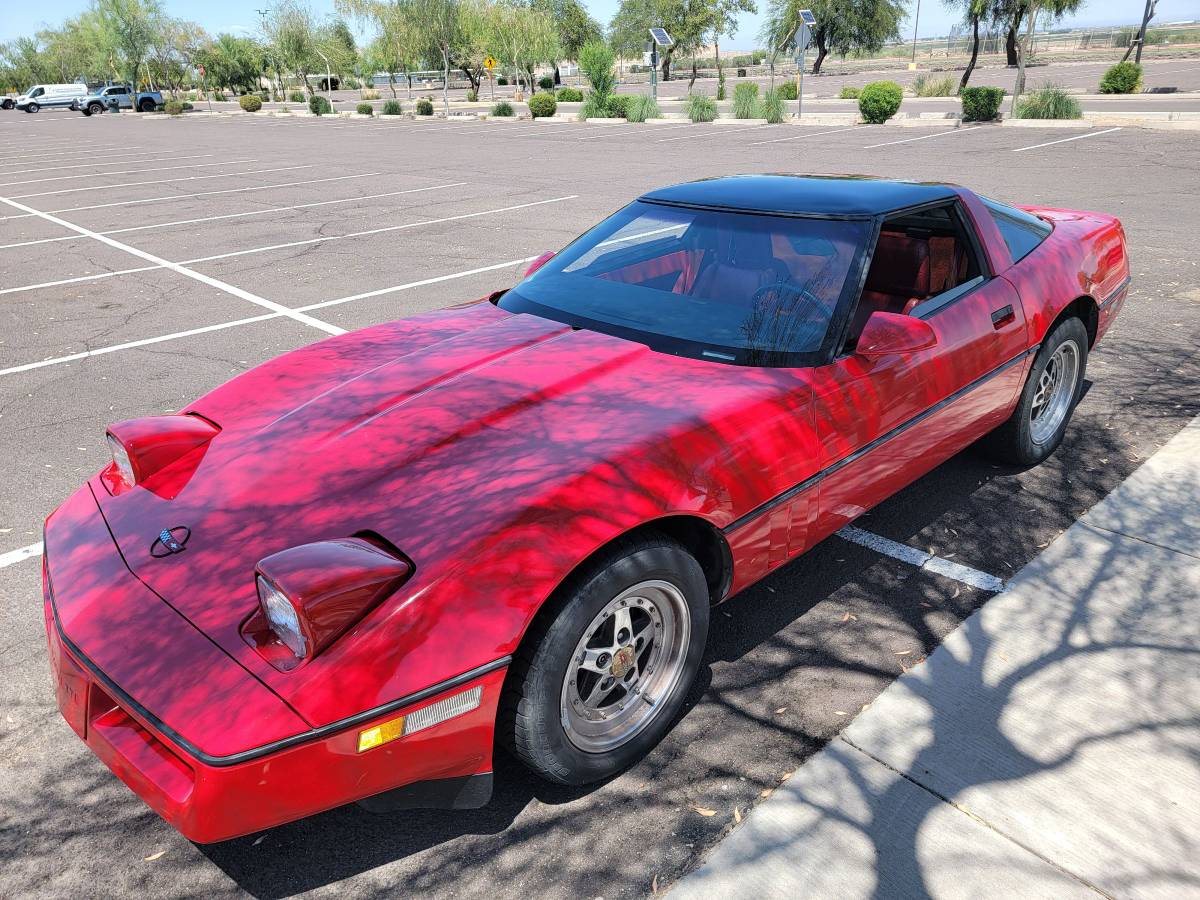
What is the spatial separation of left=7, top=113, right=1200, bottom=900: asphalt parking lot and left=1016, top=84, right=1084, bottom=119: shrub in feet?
18.2

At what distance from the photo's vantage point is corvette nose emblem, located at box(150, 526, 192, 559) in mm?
2387

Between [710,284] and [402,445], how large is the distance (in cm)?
136

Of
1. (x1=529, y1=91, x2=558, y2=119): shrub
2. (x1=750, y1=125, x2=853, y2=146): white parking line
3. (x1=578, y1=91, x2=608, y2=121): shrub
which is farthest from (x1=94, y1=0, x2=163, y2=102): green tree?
(x1=750, y1=125, x2=853, y2=146): white parking line

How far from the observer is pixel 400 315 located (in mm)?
7312

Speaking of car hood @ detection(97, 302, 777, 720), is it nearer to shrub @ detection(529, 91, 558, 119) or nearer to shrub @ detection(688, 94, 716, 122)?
shrub @ detection(688, 94, 716, 122)

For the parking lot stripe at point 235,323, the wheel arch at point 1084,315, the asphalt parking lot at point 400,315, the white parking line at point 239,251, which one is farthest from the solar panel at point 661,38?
the wheel arch at point 1084,315

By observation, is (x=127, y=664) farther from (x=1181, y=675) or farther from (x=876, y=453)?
(x=1181, y=675)

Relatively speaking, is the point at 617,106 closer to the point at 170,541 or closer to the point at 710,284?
the point at 710,284

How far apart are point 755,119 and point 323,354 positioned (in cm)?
2751

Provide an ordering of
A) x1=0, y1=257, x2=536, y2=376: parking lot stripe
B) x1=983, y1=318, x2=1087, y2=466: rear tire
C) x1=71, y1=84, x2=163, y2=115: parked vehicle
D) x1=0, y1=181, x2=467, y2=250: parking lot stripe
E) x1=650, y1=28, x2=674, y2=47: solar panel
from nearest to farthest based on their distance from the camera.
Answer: x1=983, y1=318, x2=1087, y2=466: rear tire, x1=0, y1=257, x2=536, y2=376: parking lot stripe, x1=0, y1=181, x2=467, y2=250: parking lot stripe, x1=650, y1=28, x2=674, y2=47: solar panel, x1=71, y1=84, x2=163, y2=115: parked vehicle

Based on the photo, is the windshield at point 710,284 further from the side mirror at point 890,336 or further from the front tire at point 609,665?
the front tire at point 609,665

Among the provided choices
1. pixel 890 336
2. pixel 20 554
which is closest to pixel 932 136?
pixel 890 336

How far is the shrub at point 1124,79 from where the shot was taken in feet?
88.5

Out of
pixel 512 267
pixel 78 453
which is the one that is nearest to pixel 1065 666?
pixel 78 453
